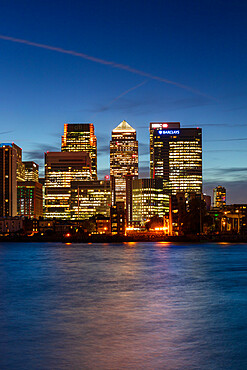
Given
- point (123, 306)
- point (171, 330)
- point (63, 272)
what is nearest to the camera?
point (171, 330)

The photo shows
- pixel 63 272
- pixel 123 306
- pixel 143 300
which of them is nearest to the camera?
pixel 123 306

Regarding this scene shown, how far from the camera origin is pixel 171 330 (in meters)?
34.5

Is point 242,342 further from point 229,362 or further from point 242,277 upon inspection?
point 242,277

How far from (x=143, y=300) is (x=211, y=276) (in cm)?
2816

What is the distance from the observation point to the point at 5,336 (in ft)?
107

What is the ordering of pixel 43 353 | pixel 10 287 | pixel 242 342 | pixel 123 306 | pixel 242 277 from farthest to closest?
pixel 242 277
pixel 10 287
pixel 123 306
pixel 242 342
pixel 43 353

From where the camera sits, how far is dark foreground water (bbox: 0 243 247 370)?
87.7 ft

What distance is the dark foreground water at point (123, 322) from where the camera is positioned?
26.7 metres

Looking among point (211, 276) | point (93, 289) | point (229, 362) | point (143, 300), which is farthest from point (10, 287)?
point (229, 362)

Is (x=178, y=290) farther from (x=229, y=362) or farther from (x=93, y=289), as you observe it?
(x=229, y=362)

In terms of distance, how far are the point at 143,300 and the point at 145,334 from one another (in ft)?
54.3

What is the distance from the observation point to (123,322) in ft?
123

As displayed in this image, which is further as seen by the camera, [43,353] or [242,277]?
[242,277]

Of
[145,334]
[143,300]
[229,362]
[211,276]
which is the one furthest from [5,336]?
[211,276]
